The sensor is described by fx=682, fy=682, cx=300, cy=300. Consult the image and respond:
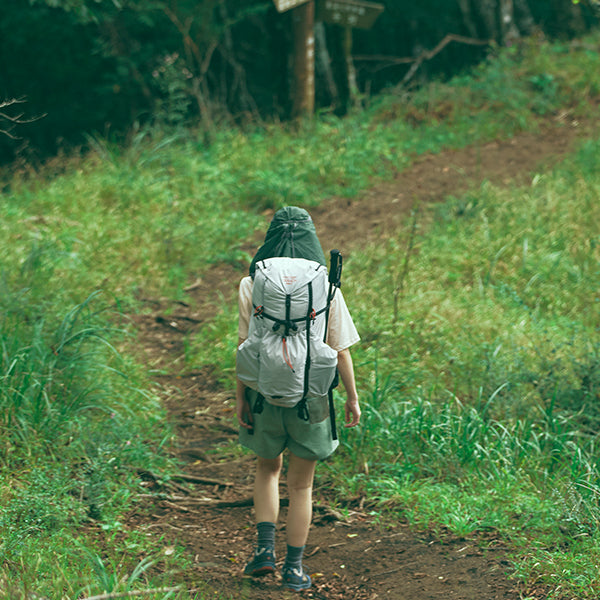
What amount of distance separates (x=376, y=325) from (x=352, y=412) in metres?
A: 2.41

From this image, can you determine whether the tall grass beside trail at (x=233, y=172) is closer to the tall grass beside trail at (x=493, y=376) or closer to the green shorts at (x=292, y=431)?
the tall grass beside trail at (x=493, y=376)

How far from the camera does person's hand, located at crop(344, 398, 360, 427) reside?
135 inches

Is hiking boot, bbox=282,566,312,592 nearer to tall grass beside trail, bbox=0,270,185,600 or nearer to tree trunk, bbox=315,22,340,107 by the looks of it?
tall grass beside trail, bbox=0,270,185,600

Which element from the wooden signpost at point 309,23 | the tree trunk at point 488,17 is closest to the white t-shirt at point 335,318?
the wooden signpost at point 309,23

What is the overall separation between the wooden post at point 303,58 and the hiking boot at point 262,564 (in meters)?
8.36

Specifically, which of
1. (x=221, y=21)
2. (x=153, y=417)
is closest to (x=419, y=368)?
(x=153, y=417)

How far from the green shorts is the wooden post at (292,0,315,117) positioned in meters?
7.99

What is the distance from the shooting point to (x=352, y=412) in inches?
136

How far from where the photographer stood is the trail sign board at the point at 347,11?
952 centimetres

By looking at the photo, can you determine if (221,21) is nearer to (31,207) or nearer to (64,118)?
(64,118)

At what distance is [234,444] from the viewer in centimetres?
483

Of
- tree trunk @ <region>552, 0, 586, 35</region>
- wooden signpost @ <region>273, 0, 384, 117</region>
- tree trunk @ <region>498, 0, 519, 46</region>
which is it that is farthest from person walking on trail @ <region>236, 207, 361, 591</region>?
tree trunk @ <region>552, 0, 586, 35</region>

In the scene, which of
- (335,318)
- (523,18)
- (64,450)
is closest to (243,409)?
(335,318)

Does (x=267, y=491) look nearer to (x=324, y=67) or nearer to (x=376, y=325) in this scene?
(x=376, y=325)
